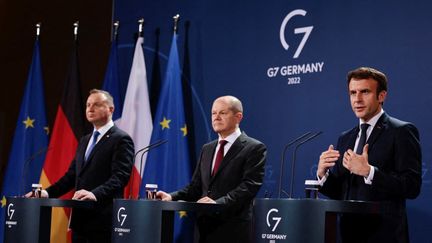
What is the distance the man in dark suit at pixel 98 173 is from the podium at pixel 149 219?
0.75 m

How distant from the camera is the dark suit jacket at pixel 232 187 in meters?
5.24

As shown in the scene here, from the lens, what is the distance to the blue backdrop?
5508 mm

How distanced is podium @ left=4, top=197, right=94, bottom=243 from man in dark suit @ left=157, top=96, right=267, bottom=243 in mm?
855

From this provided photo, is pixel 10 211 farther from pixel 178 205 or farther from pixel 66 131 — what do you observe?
pixel 66 131

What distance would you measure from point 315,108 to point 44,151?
10.1ft

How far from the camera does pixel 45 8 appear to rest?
8.41 metres

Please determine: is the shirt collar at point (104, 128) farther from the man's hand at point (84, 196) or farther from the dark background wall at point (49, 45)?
the dark background wall at point (49, 45)

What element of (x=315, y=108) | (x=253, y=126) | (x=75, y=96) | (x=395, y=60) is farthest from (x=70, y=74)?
(x=395, y=60)

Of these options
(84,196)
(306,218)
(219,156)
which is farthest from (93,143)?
(306,218)

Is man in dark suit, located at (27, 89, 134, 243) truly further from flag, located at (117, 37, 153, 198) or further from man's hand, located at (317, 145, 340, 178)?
man's hand, located at (317, 145, 340, 178)

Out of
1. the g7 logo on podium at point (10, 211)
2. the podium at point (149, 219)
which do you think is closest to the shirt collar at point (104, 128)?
the g7 logo on podium at point (10, 211)

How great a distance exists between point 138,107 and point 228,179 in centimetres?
215

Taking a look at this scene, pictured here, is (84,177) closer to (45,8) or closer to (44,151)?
(44,151)

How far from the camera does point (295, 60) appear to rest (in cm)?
636
